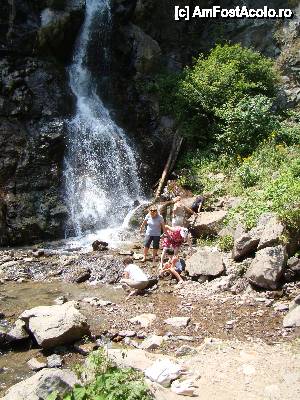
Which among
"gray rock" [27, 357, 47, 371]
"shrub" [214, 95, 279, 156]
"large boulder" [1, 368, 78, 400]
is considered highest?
"shrub" [214, 95, 279, 156]

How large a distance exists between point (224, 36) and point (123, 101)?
691 cm

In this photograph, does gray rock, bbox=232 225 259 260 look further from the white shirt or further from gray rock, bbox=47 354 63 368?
gray rock, bbox=47 354 63 368

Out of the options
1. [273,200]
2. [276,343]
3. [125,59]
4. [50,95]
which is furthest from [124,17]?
[276,343]

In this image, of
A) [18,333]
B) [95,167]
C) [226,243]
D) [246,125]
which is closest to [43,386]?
[18,333]

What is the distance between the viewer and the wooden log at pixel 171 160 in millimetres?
17486

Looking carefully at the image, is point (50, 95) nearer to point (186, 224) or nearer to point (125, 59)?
point (125, 59)

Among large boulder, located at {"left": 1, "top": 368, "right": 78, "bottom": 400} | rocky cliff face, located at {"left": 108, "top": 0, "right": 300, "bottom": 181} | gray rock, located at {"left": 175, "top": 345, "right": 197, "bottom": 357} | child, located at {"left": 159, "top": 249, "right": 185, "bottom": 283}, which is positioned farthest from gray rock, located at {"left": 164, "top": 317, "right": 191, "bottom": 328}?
rocky cliff face, located at {"left": 108, "top": 0, "right": 300, "bottom": 181}

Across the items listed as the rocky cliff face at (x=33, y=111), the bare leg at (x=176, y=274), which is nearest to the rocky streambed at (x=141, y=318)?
the bare leg at (x=176, y=274)

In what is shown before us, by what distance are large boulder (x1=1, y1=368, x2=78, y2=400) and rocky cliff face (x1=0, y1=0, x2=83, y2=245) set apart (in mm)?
10145

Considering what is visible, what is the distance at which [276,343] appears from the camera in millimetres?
6969

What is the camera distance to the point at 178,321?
8.16 m

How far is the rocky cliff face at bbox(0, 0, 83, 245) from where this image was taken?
15.5 meters

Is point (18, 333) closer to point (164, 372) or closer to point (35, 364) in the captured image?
point (35, 364)

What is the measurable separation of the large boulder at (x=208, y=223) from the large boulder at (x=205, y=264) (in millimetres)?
2183
